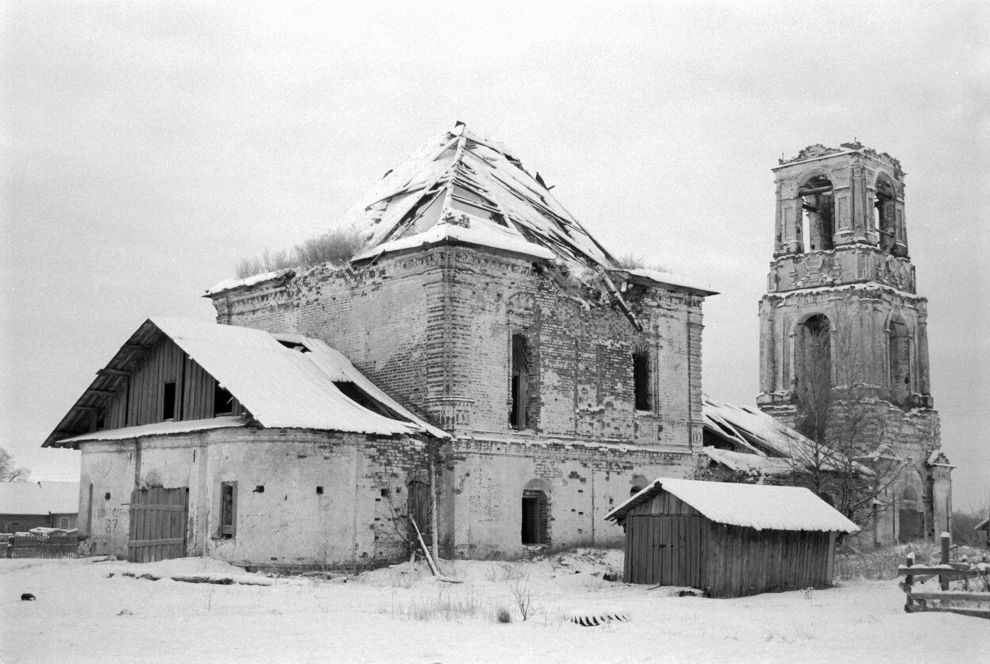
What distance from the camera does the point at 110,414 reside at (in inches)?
906

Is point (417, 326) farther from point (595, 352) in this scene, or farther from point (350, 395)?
point (595, 352)

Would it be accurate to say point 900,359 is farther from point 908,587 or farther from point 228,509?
point 228,509

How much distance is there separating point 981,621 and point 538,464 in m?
10.1

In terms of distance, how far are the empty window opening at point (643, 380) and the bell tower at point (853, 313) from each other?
12042 mm

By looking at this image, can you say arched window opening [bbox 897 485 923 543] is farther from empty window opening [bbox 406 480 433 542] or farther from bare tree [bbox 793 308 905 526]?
empty window opening [bbox 406 480 433 542]

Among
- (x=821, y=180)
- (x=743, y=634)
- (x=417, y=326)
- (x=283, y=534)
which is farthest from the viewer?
(x=821, y=180)

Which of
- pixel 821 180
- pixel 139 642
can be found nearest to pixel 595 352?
pixel 139 642

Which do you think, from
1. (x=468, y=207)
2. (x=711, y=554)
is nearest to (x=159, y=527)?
(x=468, y=207)

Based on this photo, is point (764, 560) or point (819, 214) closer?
point (764, 560)

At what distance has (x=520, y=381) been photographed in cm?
2319

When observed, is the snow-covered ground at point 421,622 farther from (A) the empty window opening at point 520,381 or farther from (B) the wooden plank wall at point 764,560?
(A) the empty window opening at point 520,381

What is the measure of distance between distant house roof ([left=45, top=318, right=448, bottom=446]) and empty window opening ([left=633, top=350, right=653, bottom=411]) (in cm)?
603

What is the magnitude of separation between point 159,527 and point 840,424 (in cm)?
2178

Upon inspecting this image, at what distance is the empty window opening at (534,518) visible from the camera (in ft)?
74.4
